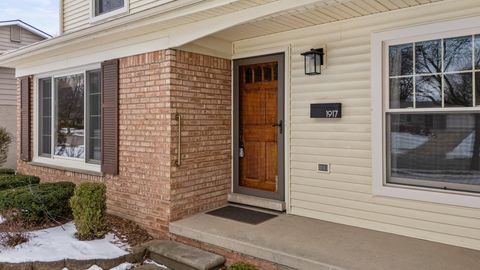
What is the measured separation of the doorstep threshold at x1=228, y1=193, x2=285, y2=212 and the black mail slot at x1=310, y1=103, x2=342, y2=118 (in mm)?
1286

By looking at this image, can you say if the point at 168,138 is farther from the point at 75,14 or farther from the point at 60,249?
the point at 75,14

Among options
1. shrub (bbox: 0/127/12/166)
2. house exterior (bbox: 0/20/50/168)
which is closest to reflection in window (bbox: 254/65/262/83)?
shrub (bbox: 0/127/12/166)

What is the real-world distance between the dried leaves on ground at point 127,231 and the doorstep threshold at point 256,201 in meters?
1.33

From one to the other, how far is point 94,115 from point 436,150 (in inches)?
196

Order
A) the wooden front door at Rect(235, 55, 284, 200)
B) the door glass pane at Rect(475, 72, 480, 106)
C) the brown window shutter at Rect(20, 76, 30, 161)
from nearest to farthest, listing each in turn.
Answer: the door glass pane at Rect(475, 72, 480, 106), the wooden front door at Rect(235, 55, 284, 200), the brown window shutter at Rect(20, 76, 30, 161)

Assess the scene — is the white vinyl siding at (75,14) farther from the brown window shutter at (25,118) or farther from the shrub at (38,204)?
the shrub at (38,204)

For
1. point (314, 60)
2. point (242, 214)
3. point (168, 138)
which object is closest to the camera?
point (314, 60)

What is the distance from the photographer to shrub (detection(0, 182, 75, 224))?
191 inches

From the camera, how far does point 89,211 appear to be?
14.6 ft

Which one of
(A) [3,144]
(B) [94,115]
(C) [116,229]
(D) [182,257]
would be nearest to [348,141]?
(D) [182,257]

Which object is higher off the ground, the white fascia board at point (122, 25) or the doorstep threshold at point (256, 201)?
the white fascia board at point (122, 25)

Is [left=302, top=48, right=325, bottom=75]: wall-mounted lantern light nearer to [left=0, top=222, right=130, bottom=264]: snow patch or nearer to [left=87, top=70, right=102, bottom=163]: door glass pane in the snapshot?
[left=0, top=222, right=130, bottom=264]: snow patch

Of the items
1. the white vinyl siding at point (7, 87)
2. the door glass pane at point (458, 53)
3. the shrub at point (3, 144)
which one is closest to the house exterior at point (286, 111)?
the door glass pane at point (458, 53)

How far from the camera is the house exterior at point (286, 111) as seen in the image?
12.4 feet
